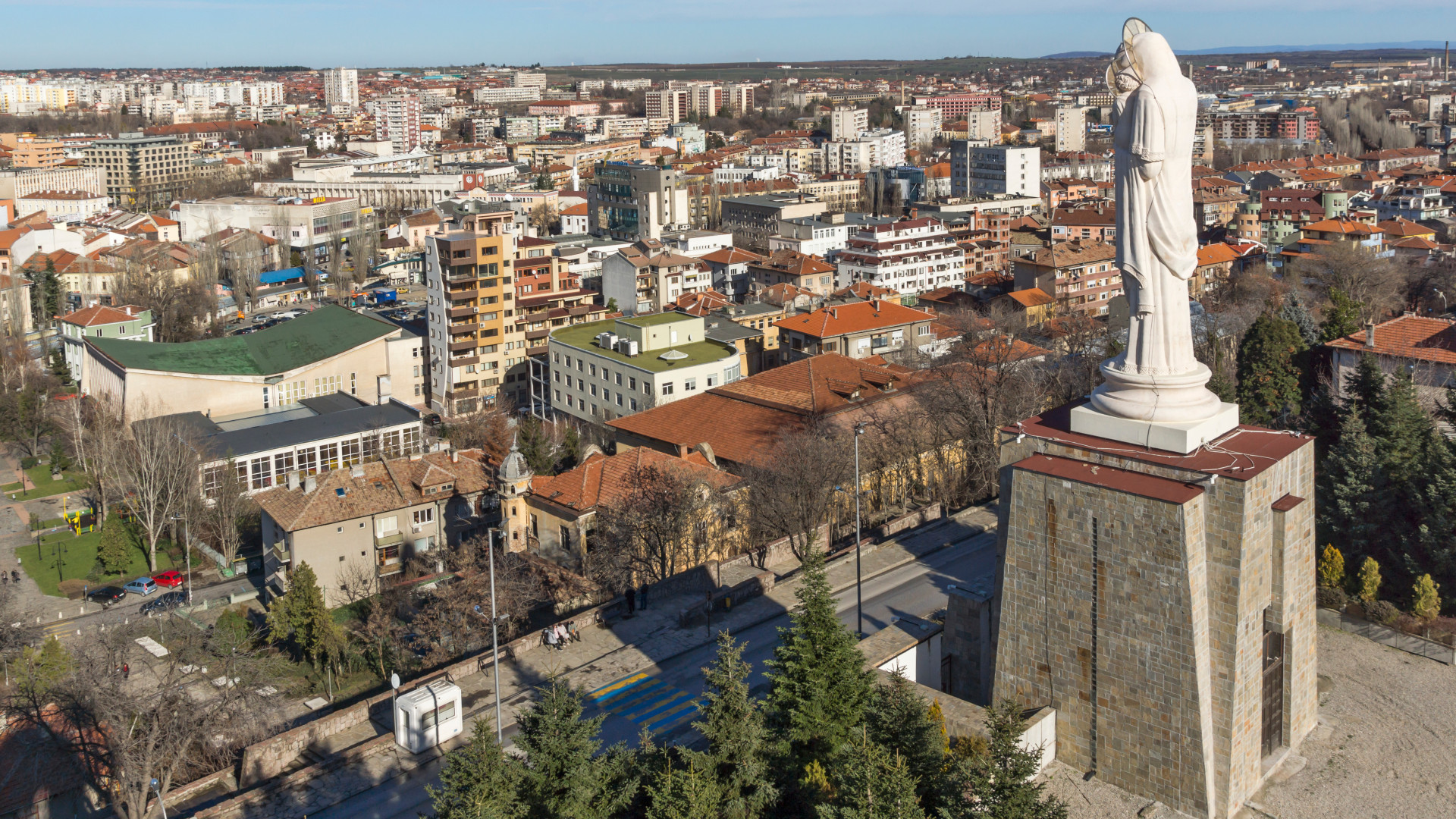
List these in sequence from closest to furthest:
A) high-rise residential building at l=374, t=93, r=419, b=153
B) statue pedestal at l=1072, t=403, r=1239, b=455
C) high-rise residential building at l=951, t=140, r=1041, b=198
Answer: statue pedestal at l=1072, t=403, r=1239, b=455
high-rise residential building at l=951, t=140, r=1041, b=198
high-rise residential building at l=374, t=93, r=419, b=153

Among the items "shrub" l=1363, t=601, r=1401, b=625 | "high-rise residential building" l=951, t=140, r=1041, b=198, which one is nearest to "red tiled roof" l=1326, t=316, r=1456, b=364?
"shrub" l=1363, t=601, r=1401, b=625

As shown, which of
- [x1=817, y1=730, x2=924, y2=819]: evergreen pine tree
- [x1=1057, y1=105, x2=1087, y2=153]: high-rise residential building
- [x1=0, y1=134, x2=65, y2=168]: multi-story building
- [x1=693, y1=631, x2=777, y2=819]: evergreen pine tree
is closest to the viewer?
[x1=817, y1=730, x2=924, y2=819]: evergreen pine tree

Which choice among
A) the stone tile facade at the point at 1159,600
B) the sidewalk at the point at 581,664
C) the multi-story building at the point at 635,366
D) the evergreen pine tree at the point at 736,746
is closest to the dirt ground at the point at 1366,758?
the stone tile facade at the point at 1159,600

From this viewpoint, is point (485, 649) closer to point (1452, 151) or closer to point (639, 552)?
point (639, 552)

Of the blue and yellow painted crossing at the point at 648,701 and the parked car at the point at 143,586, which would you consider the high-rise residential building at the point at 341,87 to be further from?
the blue and yellow painted crossing at the point at 648,701

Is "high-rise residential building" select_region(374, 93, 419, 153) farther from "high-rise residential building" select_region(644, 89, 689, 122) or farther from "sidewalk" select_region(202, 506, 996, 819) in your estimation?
"sidewalk" select_region(202, 506, 996, 819)

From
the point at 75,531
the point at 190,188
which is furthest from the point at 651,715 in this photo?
the point at 190,188
